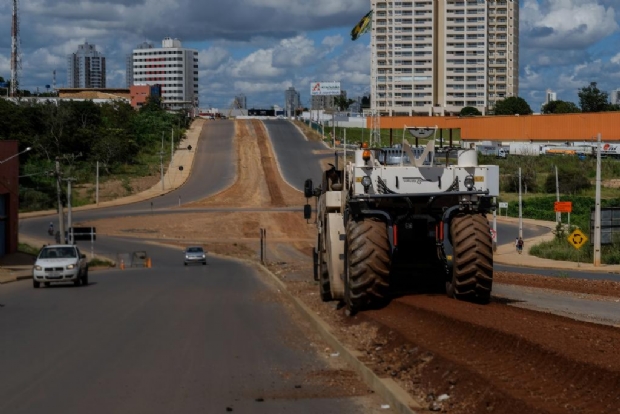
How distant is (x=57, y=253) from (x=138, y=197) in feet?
212

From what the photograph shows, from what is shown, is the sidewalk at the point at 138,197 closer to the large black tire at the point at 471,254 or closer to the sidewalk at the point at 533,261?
the sidewalk at the point at 533,261

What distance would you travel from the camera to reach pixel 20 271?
51812 mm

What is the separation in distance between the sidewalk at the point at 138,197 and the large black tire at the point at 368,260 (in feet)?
93.6

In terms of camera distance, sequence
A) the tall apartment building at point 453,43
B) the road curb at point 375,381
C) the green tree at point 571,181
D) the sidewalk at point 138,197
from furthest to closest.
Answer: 1. the tall apartment building at point 453,43
2. the green tree at point 571,181
3. the sidewalk at point 138,197
4. the road curb at point 375,381

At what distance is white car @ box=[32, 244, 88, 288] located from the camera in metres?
34.6

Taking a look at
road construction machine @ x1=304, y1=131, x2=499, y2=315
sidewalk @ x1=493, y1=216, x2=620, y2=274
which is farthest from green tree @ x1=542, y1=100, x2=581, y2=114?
road construction machine @ x1=304, y1=131, x2=499, y2=315

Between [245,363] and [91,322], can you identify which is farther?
[91,322]

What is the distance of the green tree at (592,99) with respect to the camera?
17800cm

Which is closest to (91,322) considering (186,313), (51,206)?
(186,313)

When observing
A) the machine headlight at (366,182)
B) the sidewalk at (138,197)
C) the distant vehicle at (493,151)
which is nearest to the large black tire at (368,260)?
the machine headlight at (366,182)

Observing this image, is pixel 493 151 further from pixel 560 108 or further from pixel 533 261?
pixel 560 108

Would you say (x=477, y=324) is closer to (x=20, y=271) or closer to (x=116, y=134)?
(x=20, y=271)

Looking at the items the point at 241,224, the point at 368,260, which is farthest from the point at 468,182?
the point at 241,224

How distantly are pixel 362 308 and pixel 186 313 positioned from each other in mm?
6161
